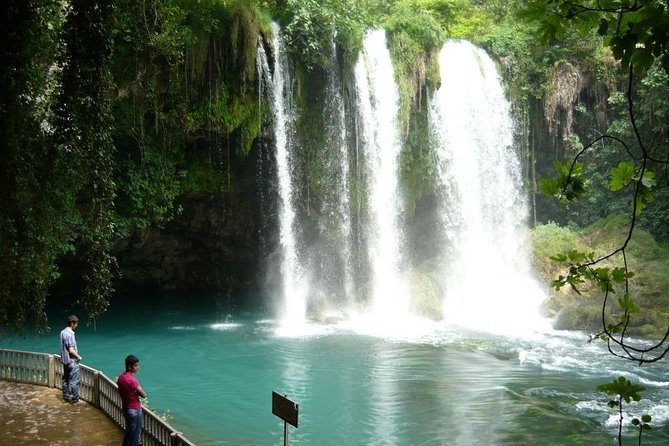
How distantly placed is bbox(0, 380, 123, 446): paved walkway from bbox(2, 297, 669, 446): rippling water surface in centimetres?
176

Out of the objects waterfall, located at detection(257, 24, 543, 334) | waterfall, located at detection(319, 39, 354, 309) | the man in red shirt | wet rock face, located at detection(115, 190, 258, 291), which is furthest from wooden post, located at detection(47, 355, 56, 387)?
waterfall, located at detection(319, 39, 354, 309)

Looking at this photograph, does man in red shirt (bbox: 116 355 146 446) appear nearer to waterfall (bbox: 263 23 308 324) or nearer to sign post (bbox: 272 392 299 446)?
sign post (bbox: 272 392 299 446)

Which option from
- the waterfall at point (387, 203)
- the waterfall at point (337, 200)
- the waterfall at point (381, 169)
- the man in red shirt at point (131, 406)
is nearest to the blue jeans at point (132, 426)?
the man in red shirt at point (131, 406)

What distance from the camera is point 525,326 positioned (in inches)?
735

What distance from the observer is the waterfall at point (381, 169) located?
66.2 ft

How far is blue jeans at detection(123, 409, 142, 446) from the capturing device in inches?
276

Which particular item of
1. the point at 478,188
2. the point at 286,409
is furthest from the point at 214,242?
the point at 286,409

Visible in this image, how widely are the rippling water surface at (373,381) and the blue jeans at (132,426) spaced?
228 cm

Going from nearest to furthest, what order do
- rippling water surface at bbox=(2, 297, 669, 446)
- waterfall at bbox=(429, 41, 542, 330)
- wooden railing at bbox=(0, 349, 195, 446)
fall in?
wooden railing at bbox=(0, 349, 195, 446) < rippling water surface at bbox=(2, 297, 669, 446) < waterfall at bbox=(429, 41, 542, 330)

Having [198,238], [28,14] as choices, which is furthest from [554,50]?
[28,14]

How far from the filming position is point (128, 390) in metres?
7.02

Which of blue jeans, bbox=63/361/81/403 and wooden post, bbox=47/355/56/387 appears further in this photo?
wooden post, bbox=47/355/56/387

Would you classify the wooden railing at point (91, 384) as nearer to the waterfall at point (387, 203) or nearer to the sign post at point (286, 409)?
the sign post at point (286, 409)

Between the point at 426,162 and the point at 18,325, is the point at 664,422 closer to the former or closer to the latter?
the point at 18,325
